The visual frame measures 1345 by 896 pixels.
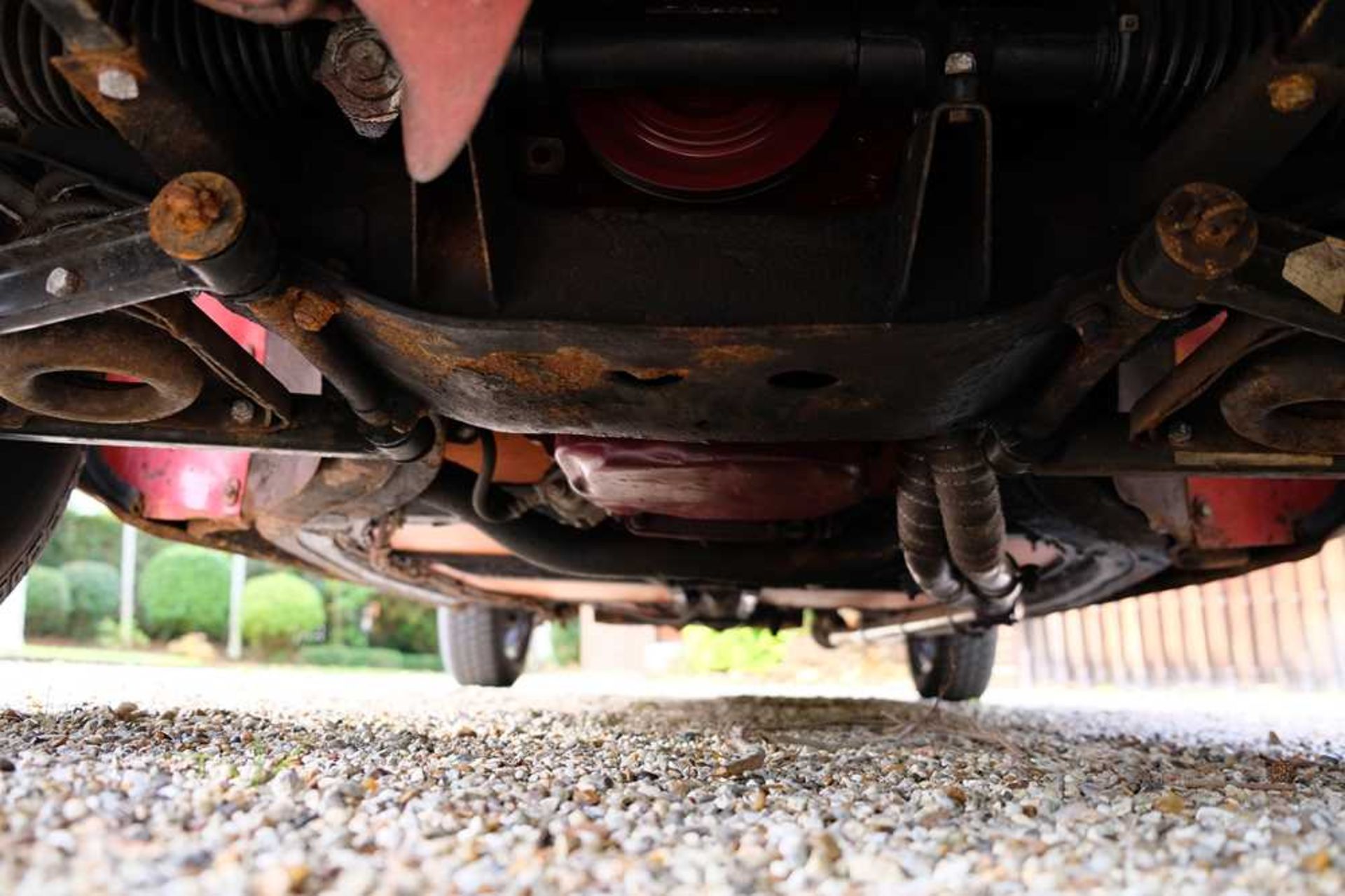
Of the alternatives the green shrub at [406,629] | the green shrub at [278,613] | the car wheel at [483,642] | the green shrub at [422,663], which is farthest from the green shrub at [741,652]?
the car wheel at [483,642]

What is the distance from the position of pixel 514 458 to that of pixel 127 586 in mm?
14173

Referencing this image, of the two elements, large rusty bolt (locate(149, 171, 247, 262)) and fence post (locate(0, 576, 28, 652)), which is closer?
large rusty bolt (locate(149, 171, 247, 262))

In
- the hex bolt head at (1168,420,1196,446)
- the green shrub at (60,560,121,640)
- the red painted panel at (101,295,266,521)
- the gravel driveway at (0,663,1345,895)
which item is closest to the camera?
the gravel driveway at (0,663,1345,895)

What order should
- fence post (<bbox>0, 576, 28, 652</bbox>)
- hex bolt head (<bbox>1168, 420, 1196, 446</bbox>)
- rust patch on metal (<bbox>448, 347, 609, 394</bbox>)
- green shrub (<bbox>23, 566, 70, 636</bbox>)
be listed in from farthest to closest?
green shrub (<bbox>23, 566, 70, 636</bbox>), fence post (<bbox>0, 576, 28, 652</bbox>), hex bolt head (<bbox>1168, 420, 1196, 446</bbox>), rust patch on metal (<bbox>448, 347, 609, 394</bbox>)

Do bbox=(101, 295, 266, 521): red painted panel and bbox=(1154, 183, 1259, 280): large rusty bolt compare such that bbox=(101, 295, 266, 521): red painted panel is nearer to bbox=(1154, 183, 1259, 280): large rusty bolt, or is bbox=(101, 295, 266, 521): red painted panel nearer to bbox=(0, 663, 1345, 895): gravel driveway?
bbox=(0, 663, 1345, 895): gravel driveway

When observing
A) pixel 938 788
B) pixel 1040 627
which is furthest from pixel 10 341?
pixel 1040 627

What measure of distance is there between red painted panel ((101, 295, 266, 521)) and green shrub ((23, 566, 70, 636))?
40.0 ft

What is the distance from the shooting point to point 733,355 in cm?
137

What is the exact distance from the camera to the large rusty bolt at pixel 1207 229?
46.0 inches

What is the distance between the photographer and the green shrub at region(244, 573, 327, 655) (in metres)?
14.5

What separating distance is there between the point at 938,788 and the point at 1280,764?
0.78 meters

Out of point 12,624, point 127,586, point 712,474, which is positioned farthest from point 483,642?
point 127,586

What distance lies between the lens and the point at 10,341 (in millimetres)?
1516

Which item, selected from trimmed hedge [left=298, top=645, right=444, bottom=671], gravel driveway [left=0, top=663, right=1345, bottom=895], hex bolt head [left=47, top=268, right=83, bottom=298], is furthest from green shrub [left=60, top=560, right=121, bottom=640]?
hex bolt head [left=47, top=268, right=83, bottom=298]
